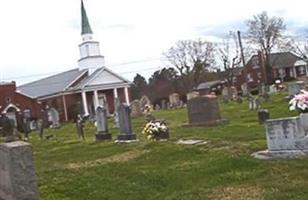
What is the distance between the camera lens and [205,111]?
2397 centimetres

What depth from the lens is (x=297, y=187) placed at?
8.37 metres

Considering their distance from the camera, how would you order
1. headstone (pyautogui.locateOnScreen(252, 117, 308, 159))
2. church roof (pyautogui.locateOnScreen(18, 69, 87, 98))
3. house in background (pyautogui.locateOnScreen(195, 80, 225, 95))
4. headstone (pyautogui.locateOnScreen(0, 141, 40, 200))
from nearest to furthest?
headstone (pyautogui.locateOnScreen(0, 141, 40, 200))
headstone (pyautogui.locateOnScreen(252, 117, 308, 159))
church roof (pyautogui.locateOnScreen(18, 69, 87, 98))
house in background (pyautogui.locateOnScreen(195, 80, 225, 95))

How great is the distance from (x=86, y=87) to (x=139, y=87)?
30597mm

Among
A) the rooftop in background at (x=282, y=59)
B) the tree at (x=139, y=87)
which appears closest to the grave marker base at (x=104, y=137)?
the tree at (x=139, y=87)

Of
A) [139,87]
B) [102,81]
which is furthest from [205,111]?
[139,87]

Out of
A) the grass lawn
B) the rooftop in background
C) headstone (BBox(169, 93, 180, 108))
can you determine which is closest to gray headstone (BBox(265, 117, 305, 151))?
the grass lawn

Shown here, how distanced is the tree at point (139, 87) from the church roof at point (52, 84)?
57.7 ft

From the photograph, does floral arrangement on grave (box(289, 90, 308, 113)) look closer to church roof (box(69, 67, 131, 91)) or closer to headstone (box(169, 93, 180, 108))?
headstone (box(169, 93, 180, 108))

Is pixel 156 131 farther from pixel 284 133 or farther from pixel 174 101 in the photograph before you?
pixel 174 101

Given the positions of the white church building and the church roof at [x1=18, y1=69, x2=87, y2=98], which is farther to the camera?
the church roof at [x1=18, y1=69, x2=87, y2=98]

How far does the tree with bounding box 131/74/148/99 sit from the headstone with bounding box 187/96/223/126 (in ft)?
203

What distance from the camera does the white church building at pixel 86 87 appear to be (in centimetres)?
6206

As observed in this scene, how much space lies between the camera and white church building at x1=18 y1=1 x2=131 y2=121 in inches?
2443

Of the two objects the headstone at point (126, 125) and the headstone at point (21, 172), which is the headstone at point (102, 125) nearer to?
the headstone at point (126, 125)
